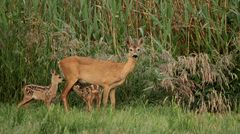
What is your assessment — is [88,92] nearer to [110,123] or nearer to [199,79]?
[199,79]

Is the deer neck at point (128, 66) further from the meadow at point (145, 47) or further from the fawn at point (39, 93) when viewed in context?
the fawn at point (39, 93)

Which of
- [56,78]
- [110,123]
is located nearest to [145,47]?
[56,78]

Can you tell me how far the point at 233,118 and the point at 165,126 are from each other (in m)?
1.20

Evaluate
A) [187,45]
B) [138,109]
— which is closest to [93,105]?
[138,109]

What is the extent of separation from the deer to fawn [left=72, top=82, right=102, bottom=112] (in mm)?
148

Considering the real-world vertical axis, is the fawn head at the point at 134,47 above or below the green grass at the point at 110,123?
above

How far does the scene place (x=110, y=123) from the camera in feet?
24.9

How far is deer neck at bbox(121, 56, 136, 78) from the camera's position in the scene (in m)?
9.74

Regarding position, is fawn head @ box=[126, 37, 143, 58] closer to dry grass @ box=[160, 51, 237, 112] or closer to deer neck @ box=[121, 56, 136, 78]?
deer neck @ box=[121, 56, 136, 78]

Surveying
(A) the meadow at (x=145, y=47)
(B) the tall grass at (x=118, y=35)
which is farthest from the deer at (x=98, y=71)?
(B) the tall grass at (x=118, y=35)

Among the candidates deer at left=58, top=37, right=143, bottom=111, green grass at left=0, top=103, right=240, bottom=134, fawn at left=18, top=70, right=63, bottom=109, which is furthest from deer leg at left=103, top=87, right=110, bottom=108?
green grass at left=0, top=103, right=240, bottom=134

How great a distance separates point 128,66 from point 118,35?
1317 millimetres

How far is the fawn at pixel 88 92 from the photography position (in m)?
9.73

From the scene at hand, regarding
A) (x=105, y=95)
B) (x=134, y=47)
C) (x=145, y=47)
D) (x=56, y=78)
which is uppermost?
(x=134, y=47)
